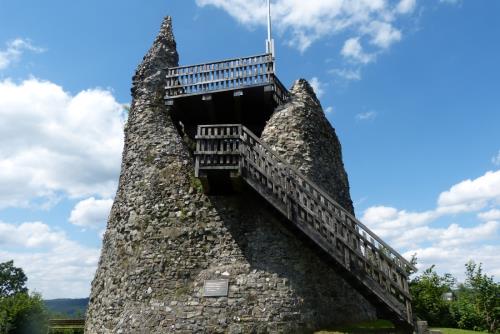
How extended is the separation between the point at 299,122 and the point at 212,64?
14.7 feet

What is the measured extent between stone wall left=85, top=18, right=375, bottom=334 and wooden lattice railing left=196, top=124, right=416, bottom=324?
962 millimetres

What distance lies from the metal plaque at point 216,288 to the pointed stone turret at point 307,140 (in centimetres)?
456

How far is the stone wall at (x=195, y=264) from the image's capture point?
12195mm

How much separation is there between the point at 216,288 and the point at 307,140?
6.01 meters

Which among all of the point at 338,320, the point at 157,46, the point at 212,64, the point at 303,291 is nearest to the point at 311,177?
the point at 303,291

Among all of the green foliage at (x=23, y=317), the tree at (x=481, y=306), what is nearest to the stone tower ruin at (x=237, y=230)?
the tree at (x=481, y=306)

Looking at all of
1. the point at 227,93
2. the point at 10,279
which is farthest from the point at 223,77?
the point at 10,279

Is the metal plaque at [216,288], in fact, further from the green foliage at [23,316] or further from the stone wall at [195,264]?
the green foliage at [23,316]

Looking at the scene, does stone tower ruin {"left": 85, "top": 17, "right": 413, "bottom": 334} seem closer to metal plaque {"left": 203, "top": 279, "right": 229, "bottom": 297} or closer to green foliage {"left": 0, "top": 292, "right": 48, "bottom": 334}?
metal plaque {"left": 203, "top": 279, "right": 229, "bottom": 297}

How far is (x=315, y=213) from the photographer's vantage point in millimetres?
11609

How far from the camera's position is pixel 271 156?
1332 cm

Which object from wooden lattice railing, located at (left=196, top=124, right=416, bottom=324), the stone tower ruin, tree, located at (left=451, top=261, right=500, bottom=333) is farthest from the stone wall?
tree, located at (left=451, top=261, right=500, bottom=333)

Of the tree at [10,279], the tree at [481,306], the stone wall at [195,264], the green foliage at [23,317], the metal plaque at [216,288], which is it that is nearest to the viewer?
the stone wall at [195,264]

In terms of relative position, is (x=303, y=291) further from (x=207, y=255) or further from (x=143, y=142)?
(x=143, y=142)
